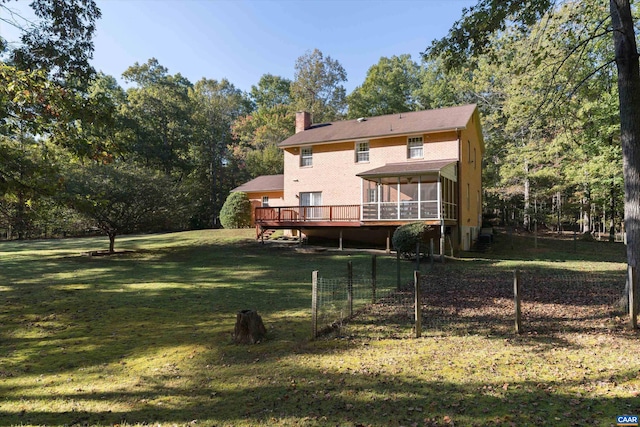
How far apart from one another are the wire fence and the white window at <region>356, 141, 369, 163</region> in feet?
37.6

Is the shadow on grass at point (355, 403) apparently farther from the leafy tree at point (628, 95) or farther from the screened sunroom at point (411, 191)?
the screened sunroom at point (411, 191)

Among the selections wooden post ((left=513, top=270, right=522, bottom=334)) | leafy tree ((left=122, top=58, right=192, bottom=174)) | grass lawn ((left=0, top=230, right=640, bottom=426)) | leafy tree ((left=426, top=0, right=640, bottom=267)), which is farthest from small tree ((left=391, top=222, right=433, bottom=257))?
leafy tree ((left=122, top=58, right=192, bottom=174))

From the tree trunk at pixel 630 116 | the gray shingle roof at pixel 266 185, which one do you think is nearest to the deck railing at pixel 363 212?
the gray shingle roof at pixel 266 185

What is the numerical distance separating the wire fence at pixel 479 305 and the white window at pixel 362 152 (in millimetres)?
11456

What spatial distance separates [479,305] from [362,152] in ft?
50.5

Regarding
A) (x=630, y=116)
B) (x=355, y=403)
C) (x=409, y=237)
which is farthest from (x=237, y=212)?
(x=355, y=403)

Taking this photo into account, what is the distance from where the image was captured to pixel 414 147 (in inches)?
855

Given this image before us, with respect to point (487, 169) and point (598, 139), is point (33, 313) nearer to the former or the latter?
point (598, 139)

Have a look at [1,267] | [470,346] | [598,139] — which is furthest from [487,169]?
[1,267]

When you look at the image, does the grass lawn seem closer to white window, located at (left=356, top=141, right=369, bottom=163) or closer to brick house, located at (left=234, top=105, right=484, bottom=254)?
brick house, located at (left=234, top=105, right=484, bottom=254)

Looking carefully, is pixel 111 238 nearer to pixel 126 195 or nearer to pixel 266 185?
pixel 126 195

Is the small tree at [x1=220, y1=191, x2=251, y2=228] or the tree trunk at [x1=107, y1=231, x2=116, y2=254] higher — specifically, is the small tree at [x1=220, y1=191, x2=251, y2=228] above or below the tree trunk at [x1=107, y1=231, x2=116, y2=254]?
above

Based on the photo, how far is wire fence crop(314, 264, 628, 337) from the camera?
23.1 feet

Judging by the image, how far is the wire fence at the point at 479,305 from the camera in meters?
7.04
